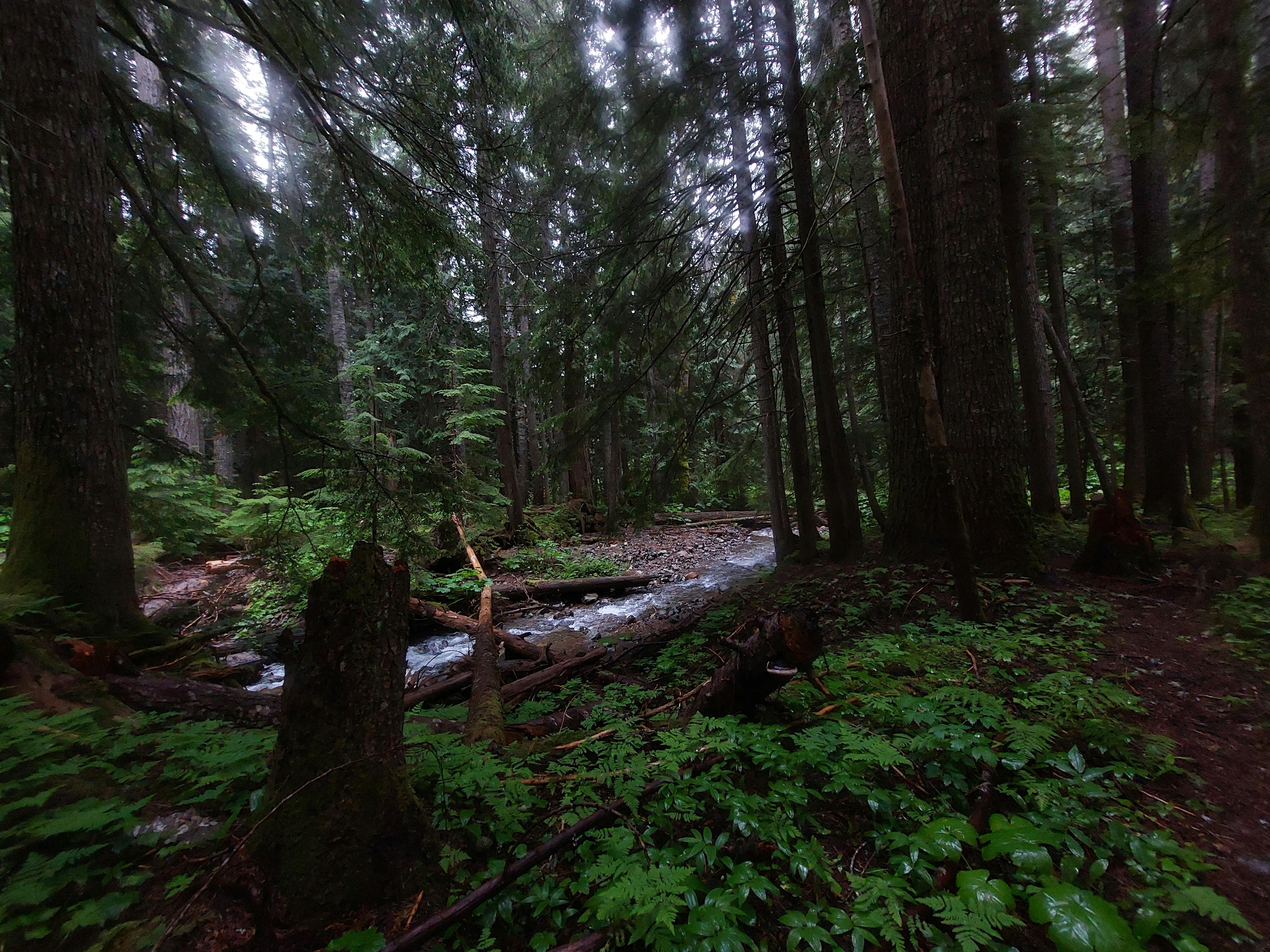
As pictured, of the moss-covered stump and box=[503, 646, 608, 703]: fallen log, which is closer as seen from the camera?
the moss-covered stump

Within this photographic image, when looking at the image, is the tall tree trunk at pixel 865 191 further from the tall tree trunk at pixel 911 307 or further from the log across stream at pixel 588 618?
the log across stream at pixel 588 618

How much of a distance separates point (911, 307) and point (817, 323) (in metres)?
3.22

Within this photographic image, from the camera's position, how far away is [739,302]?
7781 millimetres

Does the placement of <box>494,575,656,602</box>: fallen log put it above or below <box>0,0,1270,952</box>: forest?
below

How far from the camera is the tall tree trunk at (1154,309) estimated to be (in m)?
6.75

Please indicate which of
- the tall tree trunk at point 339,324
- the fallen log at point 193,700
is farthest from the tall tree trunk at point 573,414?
the tall tree trunk at point 339,324

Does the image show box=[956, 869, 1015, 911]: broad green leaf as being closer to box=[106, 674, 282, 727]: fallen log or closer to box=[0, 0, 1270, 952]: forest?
box=[0, 0, 1270, 952]: forest

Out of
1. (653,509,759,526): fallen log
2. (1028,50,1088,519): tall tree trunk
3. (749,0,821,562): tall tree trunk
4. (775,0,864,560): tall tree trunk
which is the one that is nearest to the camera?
(775,0,864,560): tall tree trunk

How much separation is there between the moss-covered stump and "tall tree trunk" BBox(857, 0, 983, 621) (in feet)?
12.3

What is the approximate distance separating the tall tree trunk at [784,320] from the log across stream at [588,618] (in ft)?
5.75

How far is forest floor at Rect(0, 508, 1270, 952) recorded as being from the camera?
5.58 feet

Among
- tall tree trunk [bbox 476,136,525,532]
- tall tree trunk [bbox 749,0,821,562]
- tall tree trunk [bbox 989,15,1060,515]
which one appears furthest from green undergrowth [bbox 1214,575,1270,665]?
tall tree trunk [bbox 476,136,525,532]

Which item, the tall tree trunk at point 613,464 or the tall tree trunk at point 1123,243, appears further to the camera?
the tall tree trunk at point 613,464

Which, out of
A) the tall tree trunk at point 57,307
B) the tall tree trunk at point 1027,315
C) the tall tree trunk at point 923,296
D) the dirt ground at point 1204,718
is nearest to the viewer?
the dirt ground at point 1204,718
